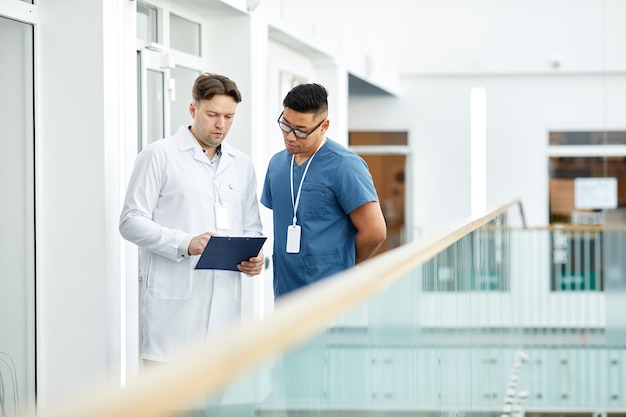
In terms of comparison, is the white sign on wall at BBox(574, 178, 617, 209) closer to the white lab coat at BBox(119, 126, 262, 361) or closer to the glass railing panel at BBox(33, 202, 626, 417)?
the glass railing panel at BBox(33, 202, 626, 417)

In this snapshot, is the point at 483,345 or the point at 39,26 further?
the point at 483,345

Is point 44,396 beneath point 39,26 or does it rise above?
beneath

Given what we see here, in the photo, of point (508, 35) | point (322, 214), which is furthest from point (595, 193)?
point (322, 214)

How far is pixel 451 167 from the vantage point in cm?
1448

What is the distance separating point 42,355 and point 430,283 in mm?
1484

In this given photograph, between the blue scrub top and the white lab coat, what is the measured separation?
0.19m

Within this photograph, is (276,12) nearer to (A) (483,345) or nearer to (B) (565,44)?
(A) (483,345)

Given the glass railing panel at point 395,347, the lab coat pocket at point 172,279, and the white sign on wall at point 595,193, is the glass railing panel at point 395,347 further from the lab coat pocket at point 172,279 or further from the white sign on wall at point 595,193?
the white sign on wall at point 595,193

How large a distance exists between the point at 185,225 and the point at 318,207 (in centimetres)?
46

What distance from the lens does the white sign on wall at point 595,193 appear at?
14.4 meters

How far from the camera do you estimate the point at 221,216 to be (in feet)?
12.7

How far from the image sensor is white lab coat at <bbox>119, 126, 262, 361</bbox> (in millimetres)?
3688

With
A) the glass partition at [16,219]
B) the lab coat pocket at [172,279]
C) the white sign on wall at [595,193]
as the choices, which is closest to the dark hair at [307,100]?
the lab coat pocket at [172,279]

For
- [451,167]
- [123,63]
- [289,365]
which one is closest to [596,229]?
[451,167]
